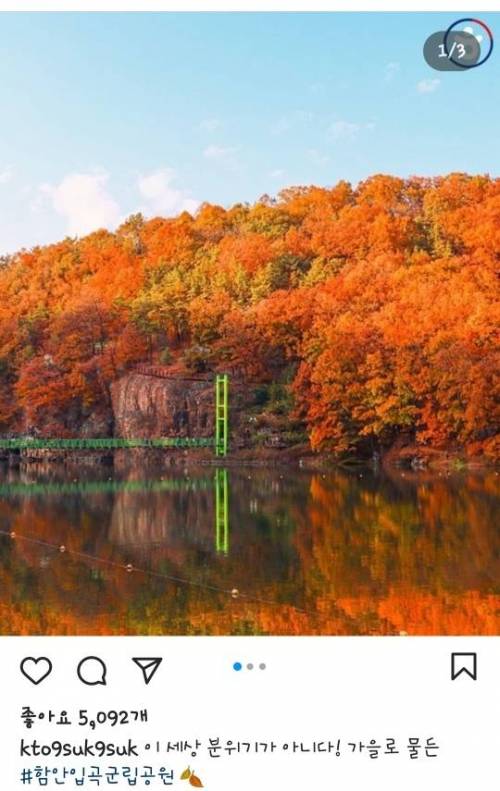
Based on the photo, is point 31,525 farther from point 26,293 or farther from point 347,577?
point 26,293

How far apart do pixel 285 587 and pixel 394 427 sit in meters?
13.4

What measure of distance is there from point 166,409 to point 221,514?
1140 cm

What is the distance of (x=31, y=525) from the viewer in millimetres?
10617

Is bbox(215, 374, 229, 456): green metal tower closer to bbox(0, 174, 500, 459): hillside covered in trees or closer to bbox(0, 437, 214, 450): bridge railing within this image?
bbox(0, 437, 214, 450): bridge railing

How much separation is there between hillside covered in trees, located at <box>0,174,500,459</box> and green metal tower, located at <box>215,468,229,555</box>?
3.93 meters

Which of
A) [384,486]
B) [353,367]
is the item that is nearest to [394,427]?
[353,367]
